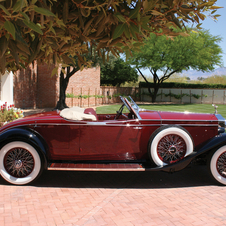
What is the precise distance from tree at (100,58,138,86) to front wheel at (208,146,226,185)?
36.5m

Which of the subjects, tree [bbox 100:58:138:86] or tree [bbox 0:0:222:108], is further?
tree [bbox 100:58:138:86]

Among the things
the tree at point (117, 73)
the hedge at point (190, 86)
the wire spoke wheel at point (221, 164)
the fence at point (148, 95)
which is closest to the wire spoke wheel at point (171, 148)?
the wire spoke wheel at point (221, 164)

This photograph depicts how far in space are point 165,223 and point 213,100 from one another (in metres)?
35.4

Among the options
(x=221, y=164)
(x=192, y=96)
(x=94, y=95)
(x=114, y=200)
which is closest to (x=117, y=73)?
(x=94, y=95)

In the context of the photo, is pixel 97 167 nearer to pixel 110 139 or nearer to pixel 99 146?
pixel 99 146

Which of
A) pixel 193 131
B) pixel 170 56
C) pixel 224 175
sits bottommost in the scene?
pixel 224 175

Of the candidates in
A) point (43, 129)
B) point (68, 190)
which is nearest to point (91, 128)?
point (43, 129)

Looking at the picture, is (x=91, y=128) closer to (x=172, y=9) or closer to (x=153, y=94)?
(x=172, y=9)

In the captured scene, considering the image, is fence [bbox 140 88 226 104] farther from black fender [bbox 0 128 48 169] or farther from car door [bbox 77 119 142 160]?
black fender [bbox 0 128 48 169]

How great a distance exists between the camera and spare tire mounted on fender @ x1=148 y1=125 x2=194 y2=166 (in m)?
4.55

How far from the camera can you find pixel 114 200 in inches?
160

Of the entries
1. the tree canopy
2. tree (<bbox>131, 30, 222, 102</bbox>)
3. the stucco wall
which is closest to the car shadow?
the tree canopy

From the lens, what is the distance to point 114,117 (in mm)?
5793

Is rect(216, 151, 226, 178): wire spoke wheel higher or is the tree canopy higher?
the tree canopy
